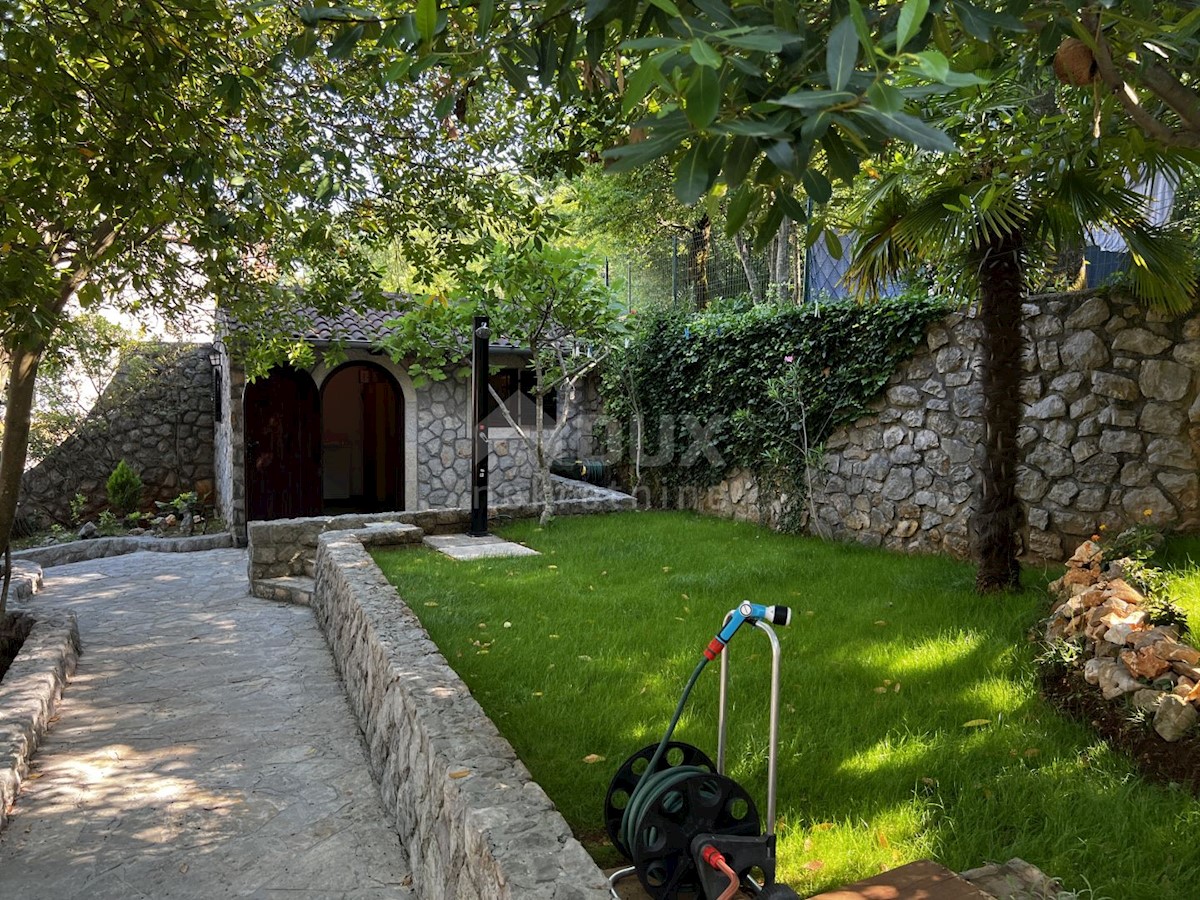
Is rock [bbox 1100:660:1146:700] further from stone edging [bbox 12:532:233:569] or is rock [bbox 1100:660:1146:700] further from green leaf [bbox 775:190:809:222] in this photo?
stone edging [bbox 12:532:233:569]

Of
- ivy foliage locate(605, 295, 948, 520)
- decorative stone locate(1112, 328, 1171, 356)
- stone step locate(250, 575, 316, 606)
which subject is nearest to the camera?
decorative stone locate(1112, 328, 1171, 356)

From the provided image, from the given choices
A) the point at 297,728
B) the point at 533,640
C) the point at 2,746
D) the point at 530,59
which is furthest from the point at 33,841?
the point at 530,59

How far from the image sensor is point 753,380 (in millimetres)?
8742

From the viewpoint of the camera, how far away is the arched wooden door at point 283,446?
11812 millimetres

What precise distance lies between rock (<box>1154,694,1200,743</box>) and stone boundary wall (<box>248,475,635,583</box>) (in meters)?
7.23

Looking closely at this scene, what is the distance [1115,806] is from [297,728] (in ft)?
13.6

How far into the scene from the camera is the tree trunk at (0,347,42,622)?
17.9ft

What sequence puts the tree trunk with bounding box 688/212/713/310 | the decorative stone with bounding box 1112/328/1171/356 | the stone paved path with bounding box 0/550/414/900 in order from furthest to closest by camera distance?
the tree trunk with bounding box 688/212/713/310 → the decorative stone with bounding box 1112/328/1171/356 → the stone paved path with bounding box 0/550/414/900

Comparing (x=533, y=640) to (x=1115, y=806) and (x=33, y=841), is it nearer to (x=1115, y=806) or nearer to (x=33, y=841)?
(x=33, y=841)

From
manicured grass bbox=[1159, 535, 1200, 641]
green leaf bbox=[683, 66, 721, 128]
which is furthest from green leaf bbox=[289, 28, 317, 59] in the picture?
manicured grass bbox=[1159, 535, 1200, 641]

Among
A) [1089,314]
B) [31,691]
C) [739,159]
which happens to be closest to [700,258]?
[1089,314]

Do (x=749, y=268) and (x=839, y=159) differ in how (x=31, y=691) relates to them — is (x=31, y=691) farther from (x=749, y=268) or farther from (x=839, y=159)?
(x=749, y=268)

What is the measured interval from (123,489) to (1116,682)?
13.2 m

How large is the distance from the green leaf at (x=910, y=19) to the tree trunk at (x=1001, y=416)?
4684 millimetres
